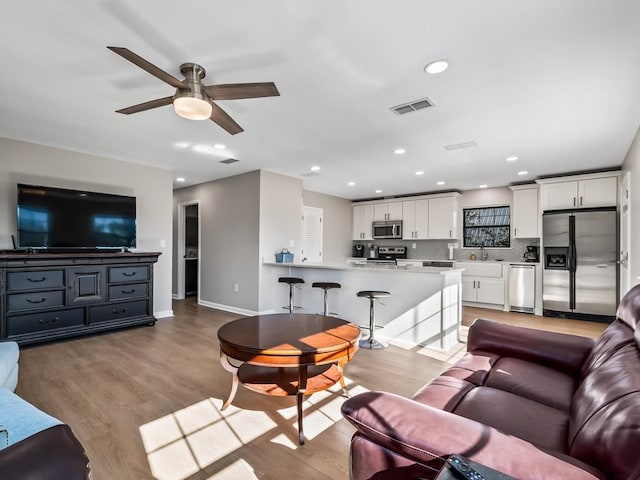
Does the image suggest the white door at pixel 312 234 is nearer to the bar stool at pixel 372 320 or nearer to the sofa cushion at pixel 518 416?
the bar stool at pixel 372 320

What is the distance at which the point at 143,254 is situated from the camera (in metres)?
4.56

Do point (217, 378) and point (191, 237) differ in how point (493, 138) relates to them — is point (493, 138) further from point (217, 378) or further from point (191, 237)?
point (191, 237)

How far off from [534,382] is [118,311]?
15.5 feet

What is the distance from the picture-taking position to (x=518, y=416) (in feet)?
4.52

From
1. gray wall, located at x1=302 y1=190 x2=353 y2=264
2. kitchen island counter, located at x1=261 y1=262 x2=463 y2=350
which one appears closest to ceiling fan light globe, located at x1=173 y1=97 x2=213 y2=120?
kitchen island counter, located at x1=261 y1=262 x2=463 y2=350

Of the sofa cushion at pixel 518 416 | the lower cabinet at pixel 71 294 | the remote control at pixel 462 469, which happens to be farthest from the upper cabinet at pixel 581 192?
the lower cabinet at pixel 71 294

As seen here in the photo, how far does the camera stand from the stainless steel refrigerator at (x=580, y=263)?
5109mm

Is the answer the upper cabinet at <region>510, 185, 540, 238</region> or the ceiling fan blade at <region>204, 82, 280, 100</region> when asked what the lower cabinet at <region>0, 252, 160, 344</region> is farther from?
the upper cabinet at <region>510, 185, 540, 238</region>

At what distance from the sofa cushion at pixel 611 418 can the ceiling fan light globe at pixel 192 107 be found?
100.0 inches

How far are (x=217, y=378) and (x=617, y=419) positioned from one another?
277 cm

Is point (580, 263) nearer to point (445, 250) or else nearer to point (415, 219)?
point (445, 250)

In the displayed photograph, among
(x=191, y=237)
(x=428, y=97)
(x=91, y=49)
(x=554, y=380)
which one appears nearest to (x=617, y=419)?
(x=554, y=380)

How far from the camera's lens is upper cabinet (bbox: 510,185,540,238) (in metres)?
6.13

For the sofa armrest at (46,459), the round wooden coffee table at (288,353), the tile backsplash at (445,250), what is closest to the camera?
the sofa armrest at (46,459)
